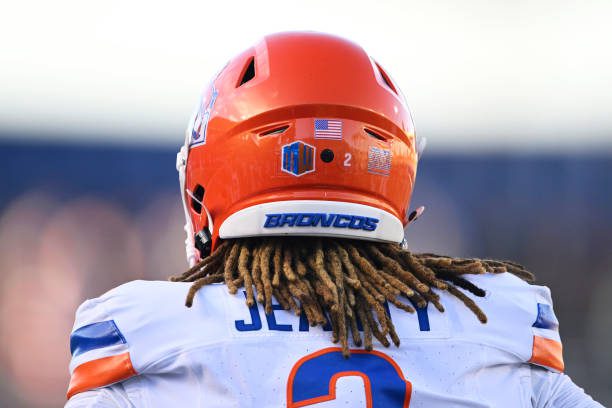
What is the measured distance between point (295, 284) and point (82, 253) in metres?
4.45

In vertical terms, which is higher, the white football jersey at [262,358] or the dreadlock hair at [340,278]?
the dreadlock hair at [340,278]

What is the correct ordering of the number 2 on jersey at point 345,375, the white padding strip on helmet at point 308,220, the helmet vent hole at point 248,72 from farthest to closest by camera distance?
the helmet vent hole at point 248,72, the white padding strip on helmet at point 308,220, the number 2 on jersey at point 345,375

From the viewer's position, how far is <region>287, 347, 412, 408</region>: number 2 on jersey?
4.07 feet

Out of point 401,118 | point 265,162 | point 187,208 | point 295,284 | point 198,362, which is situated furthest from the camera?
point 187,208

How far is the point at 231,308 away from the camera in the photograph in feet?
4.31

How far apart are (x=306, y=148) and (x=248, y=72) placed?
28 cm

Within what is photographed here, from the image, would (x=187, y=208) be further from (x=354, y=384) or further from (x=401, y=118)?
(x=354, y=384)

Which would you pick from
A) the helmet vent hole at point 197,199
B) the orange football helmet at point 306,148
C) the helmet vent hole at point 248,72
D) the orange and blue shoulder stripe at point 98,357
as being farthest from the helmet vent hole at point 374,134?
the orange and blue shoulder stripe at point 98,357

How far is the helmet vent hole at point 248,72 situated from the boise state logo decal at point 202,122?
0.23ft

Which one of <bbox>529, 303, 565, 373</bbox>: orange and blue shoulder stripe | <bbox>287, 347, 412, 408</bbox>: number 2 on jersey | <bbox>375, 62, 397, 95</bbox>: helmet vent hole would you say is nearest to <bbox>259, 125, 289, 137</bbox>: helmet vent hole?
<bbox>375, 62, 397, 95</bbox>: helmet vent hole

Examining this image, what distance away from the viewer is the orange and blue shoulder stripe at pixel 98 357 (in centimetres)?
125

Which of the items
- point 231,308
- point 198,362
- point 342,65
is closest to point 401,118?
point 342,65

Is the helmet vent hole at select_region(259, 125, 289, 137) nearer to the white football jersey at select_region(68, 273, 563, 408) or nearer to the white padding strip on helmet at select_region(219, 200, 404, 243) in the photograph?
the white padding strip on helmet at select_region(219, 200, 404, 243)

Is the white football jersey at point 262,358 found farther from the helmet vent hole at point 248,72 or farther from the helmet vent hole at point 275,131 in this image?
the helmet vent hole at point 248,72
